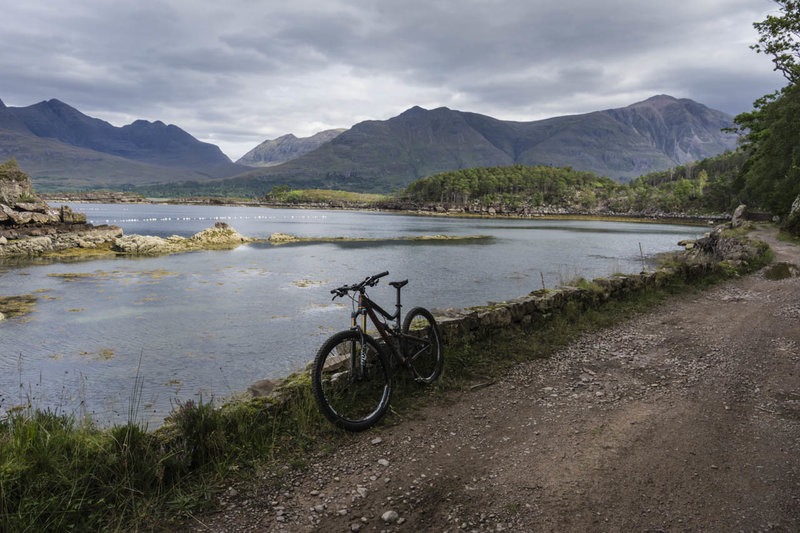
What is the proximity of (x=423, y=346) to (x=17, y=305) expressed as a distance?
2243 cm

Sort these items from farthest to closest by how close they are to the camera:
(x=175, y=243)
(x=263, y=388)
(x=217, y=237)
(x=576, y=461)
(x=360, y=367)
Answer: (x=217, y=237), (x=175, y=243), (x=263, y=388), (x=360, y=367), (x=576, y=461)

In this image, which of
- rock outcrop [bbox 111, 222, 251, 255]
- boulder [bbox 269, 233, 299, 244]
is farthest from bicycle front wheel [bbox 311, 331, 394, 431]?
boulder [bbox 269, 233, 299, 244]

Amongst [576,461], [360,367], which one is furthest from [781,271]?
[360,367]

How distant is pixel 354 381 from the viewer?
245 inches

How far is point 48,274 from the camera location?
2852cm

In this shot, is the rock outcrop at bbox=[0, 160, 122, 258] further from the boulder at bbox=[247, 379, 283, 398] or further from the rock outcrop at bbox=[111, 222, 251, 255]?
the boulder at bbox=[247, 379, 283, 398]

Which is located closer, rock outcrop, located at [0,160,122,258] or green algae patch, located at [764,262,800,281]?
green algae patch, located at [764,262,800,281]

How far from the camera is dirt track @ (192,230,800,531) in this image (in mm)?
3861

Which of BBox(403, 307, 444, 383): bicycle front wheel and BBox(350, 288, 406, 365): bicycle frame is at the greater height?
BBox(350, 288, 406, 365): bicycle frame

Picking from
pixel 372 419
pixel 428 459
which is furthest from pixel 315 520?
pixel 372 419

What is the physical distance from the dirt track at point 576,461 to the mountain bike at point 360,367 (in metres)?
0.45

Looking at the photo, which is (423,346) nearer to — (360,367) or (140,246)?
(360,367)

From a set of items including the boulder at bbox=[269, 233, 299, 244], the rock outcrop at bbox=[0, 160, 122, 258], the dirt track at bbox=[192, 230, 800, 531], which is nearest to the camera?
the dirt track at bbox=[192, 230, 800, 531]

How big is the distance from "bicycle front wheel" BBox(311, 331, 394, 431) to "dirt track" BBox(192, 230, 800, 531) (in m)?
0.43
